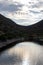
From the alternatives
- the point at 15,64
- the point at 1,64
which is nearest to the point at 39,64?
the point at 15,64

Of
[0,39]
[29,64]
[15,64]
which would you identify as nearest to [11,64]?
[15,64]

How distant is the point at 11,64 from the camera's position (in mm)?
27031

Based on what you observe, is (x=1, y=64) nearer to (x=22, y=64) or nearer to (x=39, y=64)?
(x=22, y=64)

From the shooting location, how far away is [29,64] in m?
27.0

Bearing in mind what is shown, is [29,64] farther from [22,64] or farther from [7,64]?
[7,64]

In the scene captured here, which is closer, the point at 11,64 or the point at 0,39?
the point at 11,64

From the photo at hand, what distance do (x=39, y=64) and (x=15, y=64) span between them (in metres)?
2.91

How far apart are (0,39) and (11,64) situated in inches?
2286

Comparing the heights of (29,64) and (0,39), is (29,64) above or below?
below

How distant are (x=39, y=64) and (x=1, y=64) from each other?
4.64 metres

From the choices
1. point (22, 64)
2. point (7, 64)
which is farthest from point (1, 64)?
point (22, 64)

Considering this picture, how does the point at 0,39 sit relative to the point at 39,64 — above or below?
above

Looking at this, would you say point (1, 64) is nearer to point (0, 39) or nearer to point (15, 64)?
point (15, 64)

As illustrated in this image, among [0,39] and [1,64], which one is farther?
[0,39]
